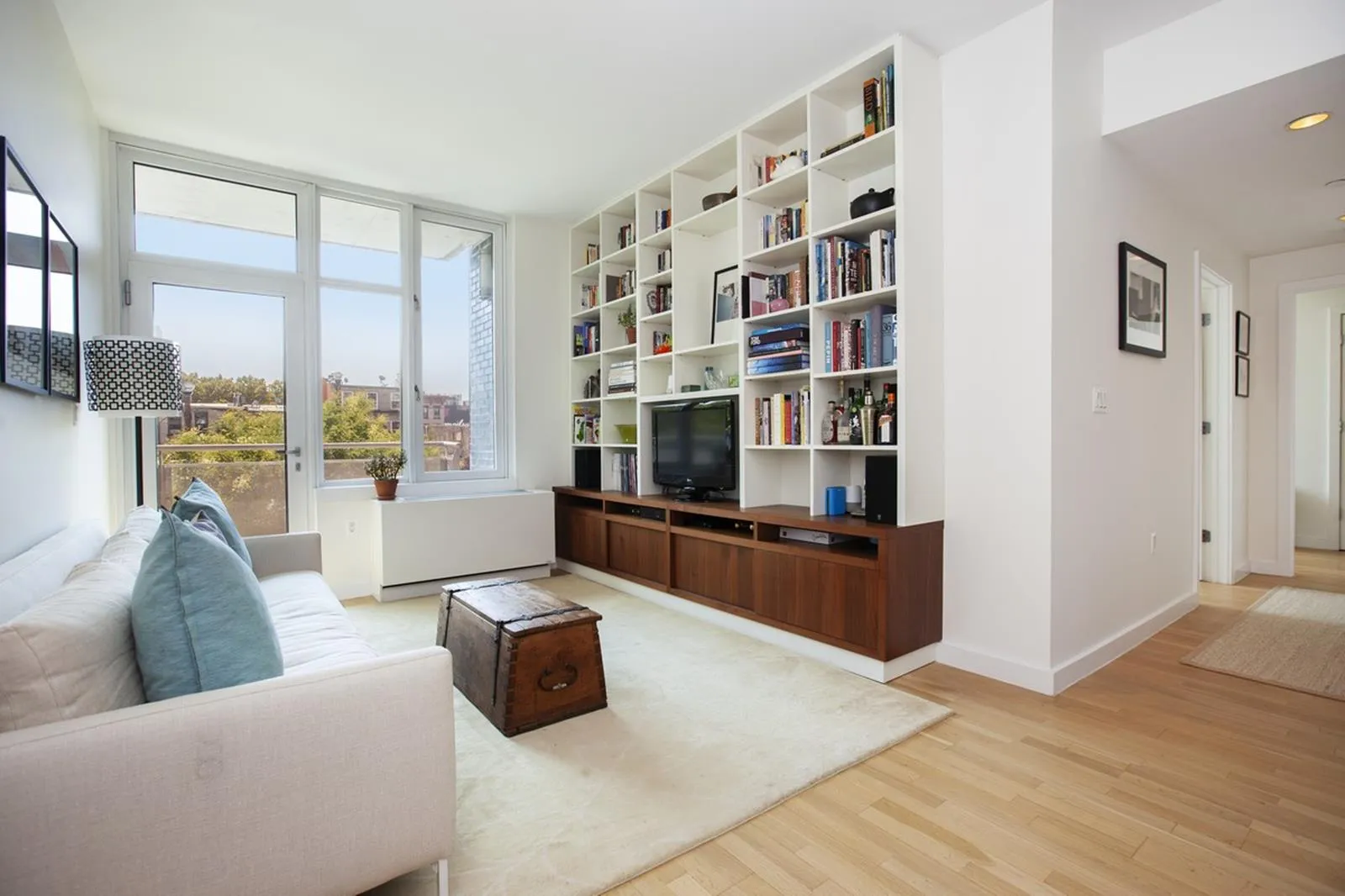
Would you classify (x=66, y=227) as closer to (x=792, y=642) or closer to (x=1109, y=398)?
(x=792, y=642)

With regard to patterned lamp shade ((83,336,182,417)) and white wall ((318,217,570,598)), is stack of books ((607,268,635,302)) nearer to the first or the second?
white wall ((318,217,570,598))

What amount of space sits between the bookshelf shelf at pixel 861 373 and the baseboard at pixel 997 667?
1.30 metres

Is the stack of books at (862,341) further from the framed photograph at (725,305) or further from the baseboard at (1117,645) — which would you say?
the baseboard at (1117,645)

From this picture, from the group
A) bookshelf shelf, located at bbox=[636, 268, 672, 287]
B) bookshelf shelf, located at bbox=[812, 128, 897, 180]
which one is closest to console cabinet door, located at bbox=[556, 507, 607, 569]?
bookshelf shelf, located at bbox=[636, 268, 672, 287]

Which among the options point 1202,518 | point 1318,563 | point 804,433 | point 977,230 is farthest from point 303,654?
point 1318,563

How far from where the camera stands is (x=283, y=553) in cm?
294

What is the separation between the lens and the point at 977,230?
275 cm

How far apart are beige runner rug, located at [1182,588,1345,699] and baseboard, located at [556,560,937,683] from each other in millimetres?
1389

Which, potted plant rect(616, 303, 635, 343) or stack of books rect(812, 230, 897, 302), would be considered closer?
stack of books rect(812, 230, 897, 302)

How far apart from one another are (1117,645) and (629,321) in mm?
3546

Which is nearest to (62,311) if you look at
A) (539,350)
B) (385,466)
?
(385,466)

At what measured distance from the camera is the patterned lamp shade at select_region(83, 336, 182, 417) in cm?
255

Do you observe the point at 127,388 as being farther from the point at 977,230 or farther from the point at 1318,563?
the point at 1318,563

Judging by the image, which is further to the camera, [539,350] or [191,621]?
[539,350]
